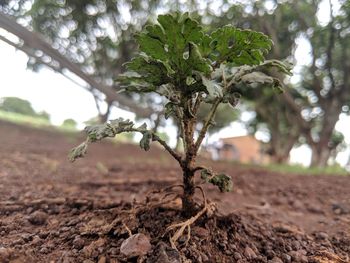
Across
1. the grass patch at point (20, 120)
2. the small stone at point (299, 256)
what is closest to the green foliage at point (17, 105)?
the grass patch at point (20, 120)

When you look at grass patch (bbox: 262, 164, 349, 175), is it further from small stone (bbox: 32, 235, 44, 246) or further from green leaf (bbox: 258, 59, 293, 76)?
small stone (bbox: 32, 235, 44, 246)

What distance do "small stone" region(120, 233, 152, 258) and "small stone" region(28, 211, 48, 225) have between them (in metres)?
0.47

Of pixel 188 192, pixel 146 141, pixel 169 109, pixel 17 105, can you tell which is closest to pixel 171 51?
pixel 169 109

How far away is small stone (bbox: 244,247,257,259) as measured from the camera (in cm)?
130

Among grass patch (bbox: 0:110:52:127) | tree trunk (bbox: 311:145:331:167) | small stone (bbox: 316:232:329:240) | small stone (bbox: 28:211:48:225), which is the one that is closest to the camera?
small stone (bbox: 28:211:48:225)

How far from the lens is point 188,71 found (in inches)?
48.2

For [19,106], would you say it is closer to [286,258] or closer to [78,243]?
[78,243]

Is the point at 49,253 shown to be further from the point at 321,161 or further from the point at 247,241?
the point at 321,161

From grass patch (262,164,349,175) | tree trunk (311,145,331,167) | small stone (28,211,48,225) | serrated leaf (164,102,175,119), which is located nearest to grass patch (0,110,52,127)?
grass patch (262,164,349,175)

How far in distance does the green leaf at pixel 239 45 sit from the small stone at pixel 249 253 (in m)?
0.74

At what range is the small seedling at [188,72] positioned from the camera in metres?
1.18

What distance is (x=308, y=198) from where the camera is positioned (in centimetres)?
269

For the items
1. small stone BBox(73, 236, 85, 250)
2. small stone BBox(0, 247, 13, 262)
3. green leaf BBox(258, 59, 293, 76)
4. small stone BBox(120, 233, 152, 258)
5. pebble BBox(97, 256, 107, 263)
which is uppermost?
green leaf BBox(258, 59, 293, 76)

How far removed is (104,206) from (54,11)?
17.7 ft
